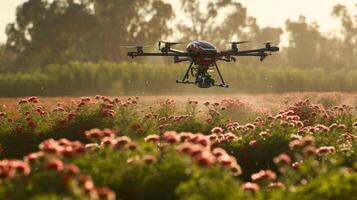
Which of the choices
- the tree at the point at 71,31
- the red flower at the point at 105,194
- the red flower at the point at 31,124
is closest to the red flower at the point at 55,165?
the red flower at the point at 105,194

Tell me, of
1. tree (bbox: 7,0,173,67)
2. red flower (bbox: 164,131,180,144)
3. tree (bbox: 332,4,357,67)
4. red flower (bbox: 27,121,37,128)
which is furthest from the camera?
tree (bbox: 332,4,357,67)

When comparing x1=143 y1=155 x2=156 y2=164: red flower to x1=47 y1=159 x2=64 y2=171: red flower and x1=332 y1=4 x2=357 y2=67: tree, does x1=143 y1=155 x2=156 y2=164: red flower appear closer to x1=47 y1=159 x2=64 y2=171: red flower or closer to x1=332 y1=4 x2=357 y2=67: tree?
x1=47 y1=159 x2=64 y2=171: red flower

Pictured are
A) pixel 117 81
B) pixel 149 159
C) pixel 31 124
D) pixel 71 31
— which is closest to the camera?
pixel 149 159

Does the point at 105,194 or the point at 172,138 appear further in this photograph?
the point at 172,138

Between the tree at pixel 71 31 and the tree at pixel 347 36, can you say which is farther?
the tree at pixel 347 36

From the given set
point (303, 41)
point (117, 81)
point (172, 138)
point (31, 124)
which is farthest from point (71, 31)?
point (172, 138)

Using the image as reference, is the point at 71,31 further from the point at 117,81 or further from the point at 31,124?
the point at 31,124

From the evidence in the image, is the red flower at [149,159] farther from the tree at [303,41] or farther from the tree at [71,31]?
the tree at [303,41]

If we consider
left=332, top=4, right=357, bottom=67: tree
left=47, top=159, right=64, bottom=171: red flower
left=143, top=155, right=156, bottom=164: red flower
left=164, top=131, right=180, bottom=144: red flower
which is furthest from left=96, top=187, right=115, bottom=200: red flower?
left=332, top=4, right=357, bottom=67: tree

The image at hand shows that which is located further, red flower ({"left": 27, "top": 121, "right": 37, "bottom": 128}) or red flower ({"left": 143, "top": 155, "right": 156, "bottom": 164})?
red flower ({"left": 27, "top": 121, "right": 37, "bottom": 128})

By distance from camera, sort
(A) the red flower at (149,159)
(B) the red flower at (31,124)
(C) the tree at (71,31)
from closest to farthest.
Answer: (A) the red flower at (149,159) → (B) the red flower at (31,124) → (C) the tree at (71,31)

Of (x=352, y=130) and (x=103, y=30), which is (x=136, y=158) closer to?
(x=352, y=130)
